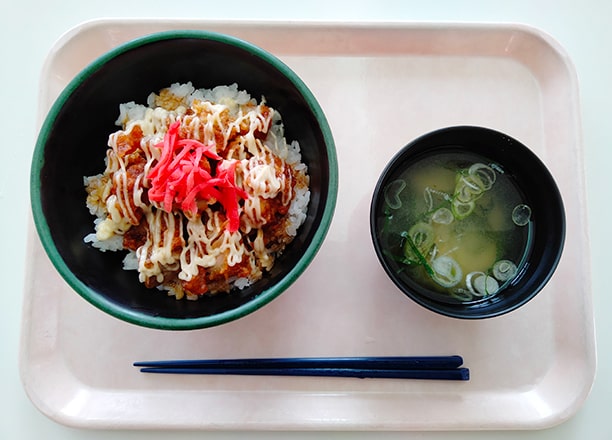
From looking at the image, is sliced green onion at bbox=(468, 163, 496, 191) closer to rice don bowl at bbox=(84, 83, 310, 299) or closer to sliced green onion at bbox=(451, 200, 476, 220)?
sliced green onion at bbox=(451, 200, 476, 220)

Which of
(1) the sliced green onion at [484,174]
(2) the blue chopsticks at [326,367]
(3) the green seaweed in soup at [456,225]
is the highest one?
(1) the sliced green onion at [484,174]

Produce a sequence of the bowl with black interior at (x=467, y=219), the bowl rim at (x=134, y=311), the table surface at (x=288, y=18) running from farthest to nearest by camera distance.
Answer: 1. the table surface at (x=288, y=18)
2. the bowl with black interior at (x=467, y=219)
3. the bowl rim at (x=134, y=311)

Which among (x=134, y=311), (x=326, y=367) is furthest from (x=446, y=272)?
(x=134, y=311)

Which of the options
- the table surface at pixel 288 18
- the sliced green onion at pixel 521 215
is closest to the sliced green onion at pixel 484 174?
the sliced green onion at pixel 521 215

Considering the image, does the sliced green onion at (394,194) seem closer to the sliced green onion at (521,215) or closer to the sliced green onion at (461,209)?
the sliced green onion at (461,209)

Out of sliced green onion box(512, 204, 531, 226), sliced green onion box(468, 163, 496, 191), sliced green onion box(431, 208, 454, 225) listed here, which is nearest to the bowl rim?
sliced green onion box(431, 208, 454, 225)
